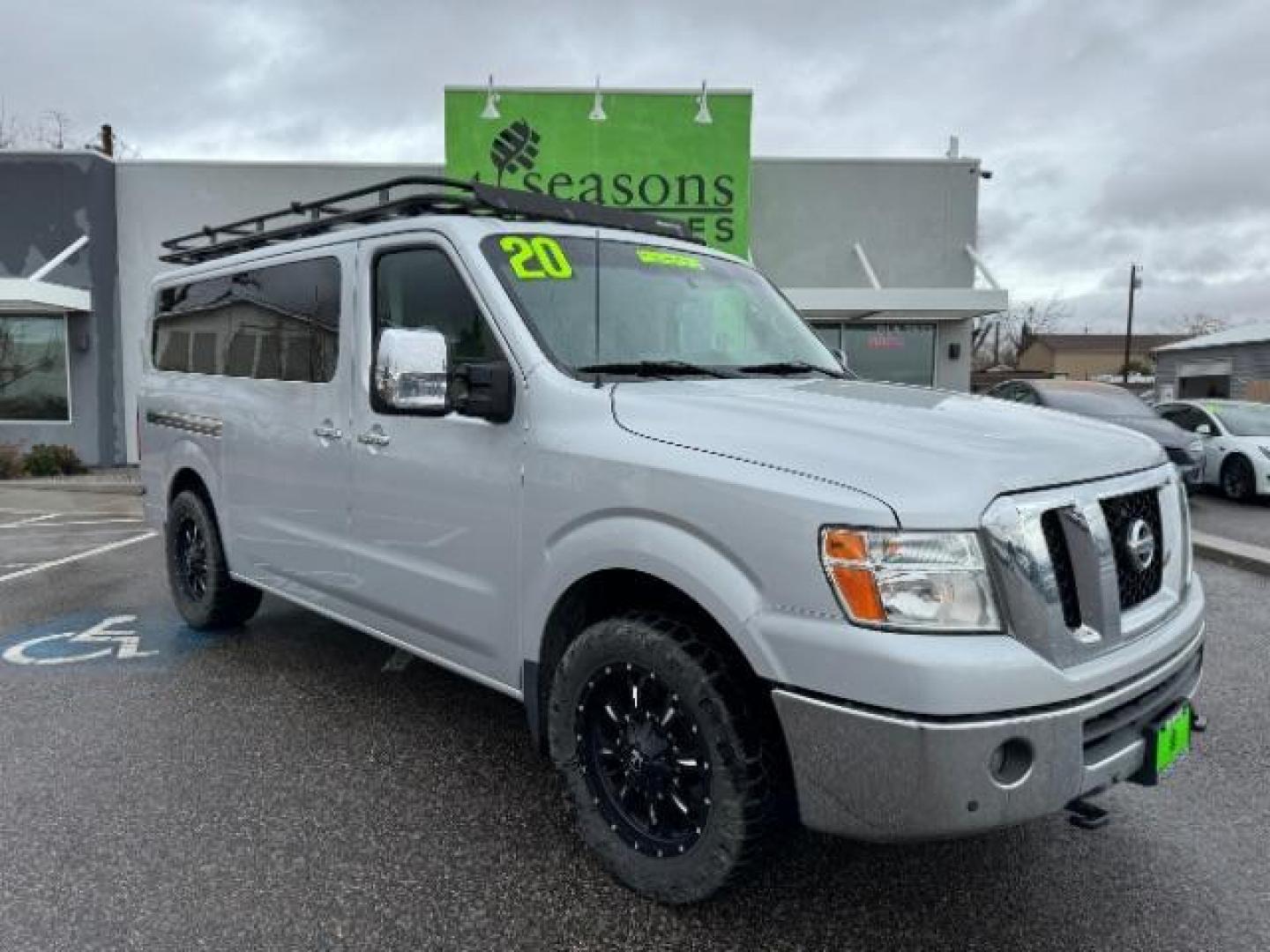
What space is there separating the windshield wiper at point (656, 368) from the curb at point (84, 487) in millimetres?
12704

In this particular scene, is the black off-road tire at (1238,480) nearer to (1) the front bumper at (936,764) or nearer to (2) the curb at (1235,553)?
(2) the curb at (1235,553)

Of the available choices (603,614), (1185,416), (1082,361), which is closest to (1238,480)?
(1185,416)

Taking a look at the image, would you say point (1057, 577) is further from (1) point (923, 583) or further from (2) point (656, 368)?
(2) point (656, 368)

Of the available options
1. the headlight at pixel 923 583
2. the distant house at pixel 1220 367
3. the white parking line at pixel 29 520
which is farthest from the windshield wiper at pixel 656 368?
the distant house at pixel 1220 367

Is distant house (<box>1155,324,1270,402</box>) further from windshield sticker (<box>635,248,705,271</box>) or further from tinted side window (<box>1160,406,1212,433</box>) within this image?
windshield sticker (<box>635,248,705,271</box>)

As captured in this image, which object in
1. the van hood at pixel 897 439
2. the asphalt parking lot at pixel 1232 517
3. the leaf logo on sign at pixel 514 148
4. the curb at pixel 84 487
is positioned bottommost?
the curb at pixel 84 487

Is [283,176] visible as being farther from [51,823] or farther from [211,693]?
[51,823]

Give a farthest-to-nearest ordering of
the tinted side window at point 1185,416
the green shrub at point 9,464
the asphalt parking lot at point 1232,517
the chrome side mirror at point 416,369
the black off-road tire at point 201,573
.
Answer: the green shrub at point 9,464
the tinted side window at point 1185,416
the asphalt parking lot at point 1232,517
the black off-road tire at point 201,573
the chrome side mirror at point 416,369

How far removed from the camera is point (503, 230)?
11.1ft

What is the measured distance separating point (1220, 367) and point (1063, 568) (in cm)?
3438

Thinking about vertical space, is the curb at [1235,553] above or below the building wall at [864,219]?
below

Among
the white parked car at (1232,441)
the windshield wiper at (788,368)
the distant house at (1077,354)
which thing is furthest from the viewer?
the distant house at (1077,354)

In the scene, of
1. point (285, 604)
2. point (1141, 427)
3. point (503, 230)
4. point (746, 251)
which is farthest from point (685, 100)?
point (503, 230)

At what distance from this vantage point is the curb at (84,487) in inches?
545
